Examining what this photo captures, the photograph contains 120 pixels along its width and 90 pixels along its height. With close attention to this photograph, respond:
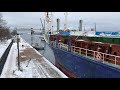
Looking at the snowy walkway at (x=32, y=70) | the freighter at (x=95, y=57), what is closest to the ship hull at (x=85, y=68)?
the freighter at (x=95, y=57)

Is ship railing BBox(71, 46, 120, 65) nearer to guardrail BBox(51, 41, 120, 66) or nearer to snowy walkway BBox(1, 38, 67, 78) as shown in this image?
guardrail BBox(51, 41, 120, 66)

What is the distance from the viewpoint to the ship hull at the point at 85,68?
448 inches

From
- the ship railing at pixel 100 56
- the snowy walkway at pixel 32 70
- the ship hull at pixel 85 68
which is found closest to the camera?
the ship hull at pixel 85 68

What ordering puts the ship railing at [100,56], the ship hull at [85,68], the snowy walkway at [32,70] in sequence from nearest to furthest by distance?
the ship hull at [85,68] < the ship railing at [100,56] < the snowy walkway at [32,70]

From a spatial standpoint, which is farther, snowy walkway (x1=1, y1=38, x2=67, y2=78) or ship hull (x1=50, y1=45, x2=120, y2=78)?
snowy walkway (x1=1, y1=38, x2=67, y2=78)

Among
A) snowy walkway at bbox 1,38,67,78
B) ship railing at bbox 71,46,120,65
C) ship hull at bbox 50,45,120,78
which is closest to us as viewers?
ship hull at bbox 50,45,120,78

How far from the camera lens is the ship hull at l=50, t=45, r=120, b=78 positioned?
448 inches

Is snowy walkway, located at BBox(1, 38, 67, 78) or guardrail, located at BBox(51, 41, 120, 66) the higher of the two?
guardrail, located at BBox(51, 41, 120, 66)

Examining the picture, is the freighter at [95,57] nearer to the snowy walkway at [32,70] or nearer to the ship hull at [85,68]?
the ship hull at [85,68]

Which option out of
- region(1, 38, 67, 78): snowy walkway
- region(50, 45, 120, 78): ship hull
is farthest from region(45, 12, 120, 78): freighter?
region(1, 38, 67, 78): snowy walkway
